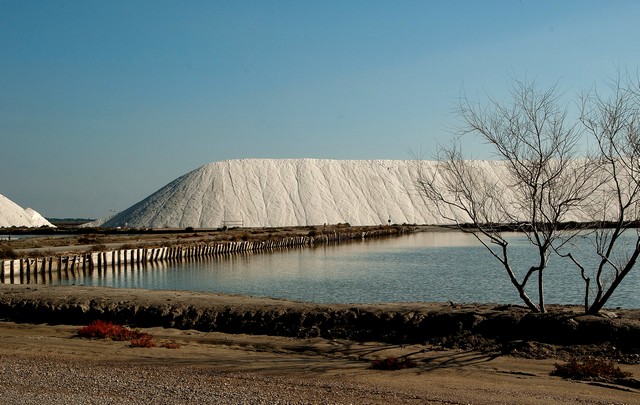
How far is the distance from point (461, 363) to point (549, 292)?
11.0 m

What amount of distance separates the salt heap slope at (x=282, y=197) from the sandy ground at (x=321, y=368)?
70.0 metres

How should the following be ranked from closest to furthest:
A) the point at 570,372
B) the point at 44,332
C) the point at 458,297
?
the point at 570,372
the point at 44,332
the point at 458,297

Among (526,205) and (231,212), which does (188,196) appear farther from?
(526,205)

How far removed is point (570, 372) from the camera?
29.4ft

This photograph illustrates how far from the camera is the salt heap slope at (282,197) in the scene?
85.2 meters

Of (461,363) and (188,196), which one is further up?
(188,196)

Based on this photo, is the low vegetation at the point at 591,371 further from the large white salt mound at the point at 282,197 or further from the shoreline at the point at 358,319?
the large white salt mound at the point at 282,197

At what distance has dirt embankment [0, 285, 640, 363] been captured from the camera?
1046 cm

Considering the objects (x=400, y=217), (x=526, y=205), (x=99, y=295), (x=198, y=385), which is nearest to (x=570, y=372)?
(x=526, y=205)

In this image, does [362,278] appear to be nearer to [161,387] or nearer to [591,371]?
[591,371]

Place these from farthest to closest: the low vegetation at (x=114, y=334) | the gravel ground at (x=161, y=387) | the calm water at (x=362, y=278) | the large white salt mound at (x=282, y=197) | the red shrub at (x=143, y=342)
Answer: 1. the large white salt mound at (x=282, y=197)
2. the calm water at (x=362, y=278)
3. the low vegetation at (x=114, y=334)
4. the red shrub at (x=143, y=342)
5. the gravel ground at (x=161, y=387)

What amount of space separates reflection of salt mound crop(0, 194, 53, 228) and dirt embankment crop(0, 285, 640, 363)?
3127 inches

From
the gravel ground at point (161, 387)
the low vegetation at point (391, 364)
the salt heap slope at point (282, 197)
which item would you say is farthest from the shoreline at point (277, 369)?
the salt heap slope at point (282, 197)

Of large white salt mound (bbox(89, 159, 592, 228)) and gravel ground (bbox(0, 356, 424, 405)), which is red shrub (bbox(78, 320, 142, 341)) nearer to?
gravel ground (bbox(0, 356, 424, 405))
